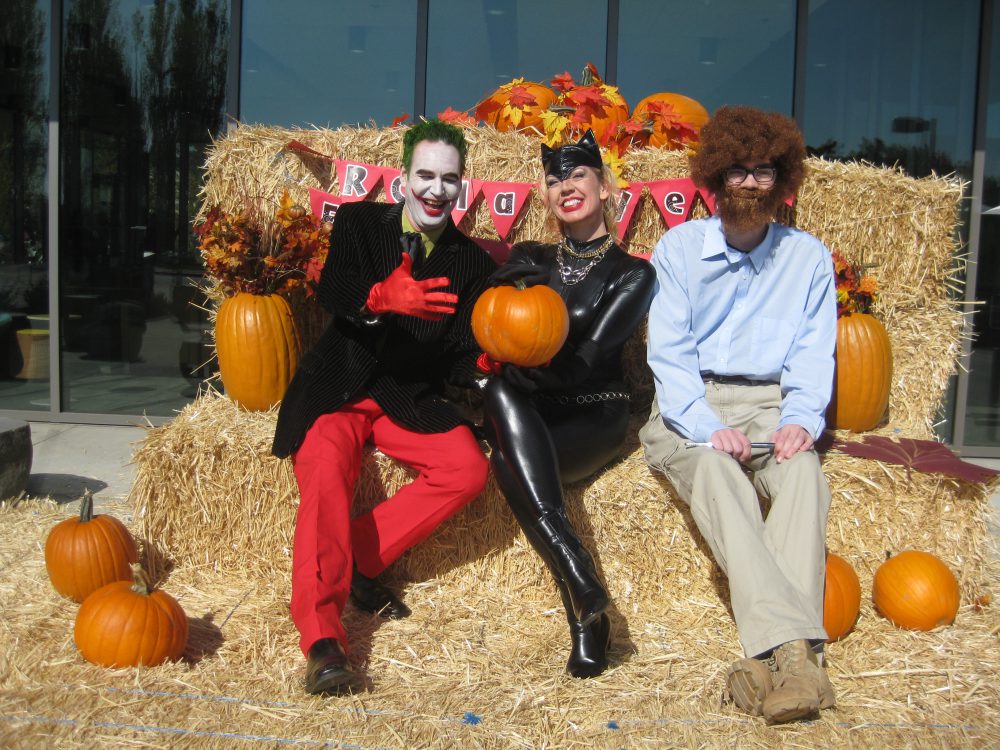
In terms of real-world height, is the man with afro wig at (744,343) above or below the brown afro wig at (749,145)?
below

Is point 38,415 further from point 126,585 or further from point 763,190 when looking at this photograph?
point 763,190

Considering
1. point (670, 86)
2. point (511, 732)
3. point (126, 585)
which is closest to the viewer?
point (511, 732)

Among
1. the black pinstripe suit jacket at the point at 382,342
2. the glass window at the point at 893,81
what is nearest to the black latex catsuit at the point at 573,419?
the black pinstripe suit jacket at the point at 382,342

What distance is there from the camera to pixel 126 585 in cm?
270

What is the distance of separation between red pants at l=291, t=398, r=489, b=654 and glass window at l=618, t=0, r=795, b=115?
384 centimetres

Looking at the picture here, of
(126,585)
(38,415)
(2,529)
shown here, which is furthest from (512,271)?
(38,415)

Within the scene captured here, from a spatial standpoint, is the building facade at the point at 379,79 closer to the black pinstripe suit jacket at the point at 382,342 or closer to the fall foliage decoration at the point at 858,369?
the fall foliage decoration at the point at 858,369

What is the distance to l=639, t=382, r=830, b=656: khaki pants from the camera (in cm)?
239

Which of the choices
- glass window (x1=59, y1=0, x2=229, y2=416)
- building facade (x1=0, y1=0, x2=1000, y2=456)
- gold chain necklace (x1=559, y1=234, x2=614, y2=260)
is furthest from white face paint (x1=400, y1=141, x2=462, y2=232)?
glass window (x1=59, y1=0, x2=229, y2=416)

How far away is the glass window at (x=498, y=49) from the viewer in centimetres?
599

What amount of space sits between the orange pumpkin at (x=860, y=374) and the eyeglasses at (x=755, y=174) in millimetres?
944

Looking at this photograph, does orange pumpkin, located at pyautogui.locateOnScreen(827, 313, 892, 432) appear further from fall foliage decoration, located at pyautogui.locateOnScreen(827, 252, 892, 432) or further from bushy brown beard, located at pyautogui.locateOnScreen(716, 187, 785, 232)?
bushy brown beard, located at pyautogui.locateOnScreen(716, 187, 785, 232)

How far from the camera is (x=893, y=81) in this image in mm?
5965

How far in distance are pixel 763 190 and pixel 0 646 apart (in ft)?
9.85
